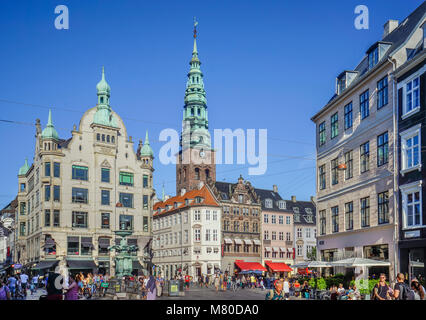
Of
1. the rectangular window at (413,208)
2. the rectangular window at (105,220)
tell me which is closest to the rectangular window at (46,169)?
the rectangular window at (105,220)

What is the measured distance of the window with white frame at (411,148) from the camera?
29.3 m

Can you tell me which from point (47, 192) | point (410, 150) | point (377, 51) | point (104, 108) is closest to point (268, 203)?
point (104, 108)

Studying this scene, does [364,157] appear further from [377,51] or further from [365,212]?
[377,51]

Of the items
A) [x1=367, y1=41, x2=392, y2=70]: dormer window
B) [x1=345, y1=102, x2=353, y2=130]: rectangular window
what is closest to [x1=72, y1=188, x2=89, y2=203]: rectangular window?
[x1=345, y1=102, x2=353, y2=130]: rectangular window

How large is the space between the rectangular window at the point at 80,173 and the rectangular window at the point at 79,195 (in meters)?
1.28

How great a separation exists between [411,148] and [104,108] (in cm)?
4313

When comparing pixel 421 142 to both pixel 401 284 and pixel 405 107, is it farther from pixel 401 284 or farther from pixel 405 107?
pixel 401 284

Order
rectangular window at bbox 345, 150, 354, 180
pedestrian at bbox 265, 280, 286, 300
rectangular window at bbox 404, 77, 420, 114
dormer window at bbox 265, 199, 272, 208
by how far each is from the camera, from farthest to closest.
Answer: dormer window at bbox 265, 199, 272, 208 < rectangular window at bbox 345, 150, 354, 180 < rectangular window at bbox 404, 77, 420, 114 < pedestrian at bbox 265, 280, 286, 300

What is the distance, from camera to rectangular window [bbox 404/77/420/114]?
29578 mm

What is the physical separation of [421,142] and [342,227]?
11.7 metres

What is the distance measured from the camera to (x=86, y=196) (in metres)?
59.8

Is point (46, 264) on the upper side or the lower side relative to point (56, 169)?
lower

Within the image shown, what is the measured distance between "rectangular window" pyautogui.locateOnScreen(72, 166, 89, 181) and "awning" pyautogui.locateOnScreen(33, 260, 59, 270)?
9079 millimetres

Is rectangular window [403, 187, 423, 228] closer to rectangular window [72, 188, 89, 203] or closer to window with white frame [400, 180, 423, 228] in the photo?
window with white frame [400, 180, 423, 228]
